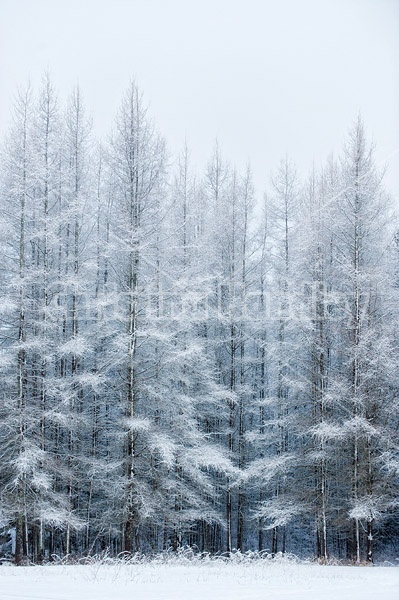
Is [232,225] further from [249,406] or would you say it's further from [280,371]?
[249,406]

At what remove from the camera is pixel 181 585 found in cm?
716

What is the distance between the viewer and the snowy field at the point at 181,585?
5.79 meters

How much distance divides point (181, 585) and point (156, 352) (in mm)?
9942

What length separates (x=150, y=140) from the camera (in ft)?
51.8

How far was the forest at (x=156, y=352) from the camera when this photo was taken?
13719 mm

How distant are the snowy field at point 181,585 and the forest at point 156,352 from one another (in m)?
3.96

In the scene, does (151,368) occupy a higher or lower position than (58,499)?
higher

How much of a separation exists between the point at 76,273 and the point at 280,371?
27.7 feet

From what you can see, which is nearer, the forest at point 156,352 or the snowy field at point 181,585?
the snowy field at point 181,585

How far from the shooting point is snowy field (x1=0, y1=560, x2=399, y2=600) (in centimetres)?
579

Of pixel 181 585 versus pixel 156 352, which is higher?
pixel 156 352

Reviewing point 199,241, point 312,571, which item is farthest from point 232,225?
point 312,571

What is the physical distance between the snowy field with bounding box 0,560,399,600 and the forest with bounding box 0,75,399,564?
3.96 meters

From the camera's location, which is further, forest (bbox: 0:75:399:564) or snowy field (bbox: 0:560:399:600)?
forest (bbox: 0:75:399:564)
